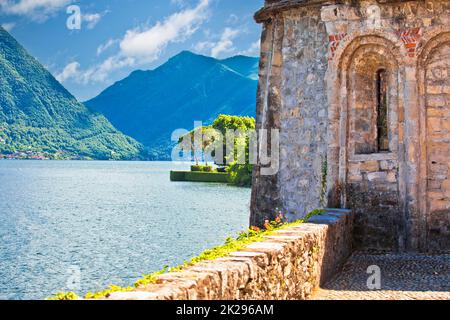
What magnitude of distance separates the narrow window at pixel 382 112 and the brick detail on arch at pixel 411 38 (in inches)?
28.7

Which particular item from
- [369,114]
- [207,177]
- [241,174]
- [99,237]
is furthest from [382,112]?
[207,177]

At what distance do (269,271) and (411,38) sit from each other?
262 inches

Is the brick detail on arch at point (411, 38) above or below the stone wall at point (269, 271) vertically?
above

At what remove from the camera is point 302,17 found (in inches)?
464

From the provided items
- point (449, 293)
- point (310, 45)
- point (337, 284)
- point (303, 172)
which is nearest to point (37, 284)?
point (303, 172)

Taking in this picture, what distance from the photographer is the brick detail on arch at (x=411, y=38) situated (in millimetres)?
10227

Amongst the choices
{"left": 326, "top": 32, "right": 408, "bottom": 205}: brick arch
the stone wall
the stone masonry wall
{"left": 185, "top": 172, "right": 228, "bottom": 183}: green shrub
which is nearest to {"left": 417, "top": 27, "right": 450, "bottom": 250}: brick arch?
the stone masonry wall

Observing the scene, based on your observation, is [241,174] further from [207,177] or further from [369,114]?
[369,114]

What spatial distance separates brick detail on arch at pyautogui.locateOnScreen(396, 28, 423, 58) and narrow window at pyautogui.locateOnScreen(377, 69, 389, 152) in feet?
2.39

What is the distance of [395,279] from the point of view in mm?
8141

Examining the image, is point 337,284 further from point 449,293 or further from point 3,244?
point 3,244

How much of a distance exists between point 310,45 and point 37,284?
14344 millimetres

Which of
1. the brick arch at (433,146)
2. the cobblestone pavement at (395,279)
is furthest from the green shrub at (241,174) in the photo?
the cobblestone pavement at (395,279)

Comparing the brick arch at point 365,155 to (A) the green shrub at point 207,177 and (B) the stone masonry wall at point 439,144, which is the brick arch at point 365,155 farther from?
(A) the green shrub at point 207,177
